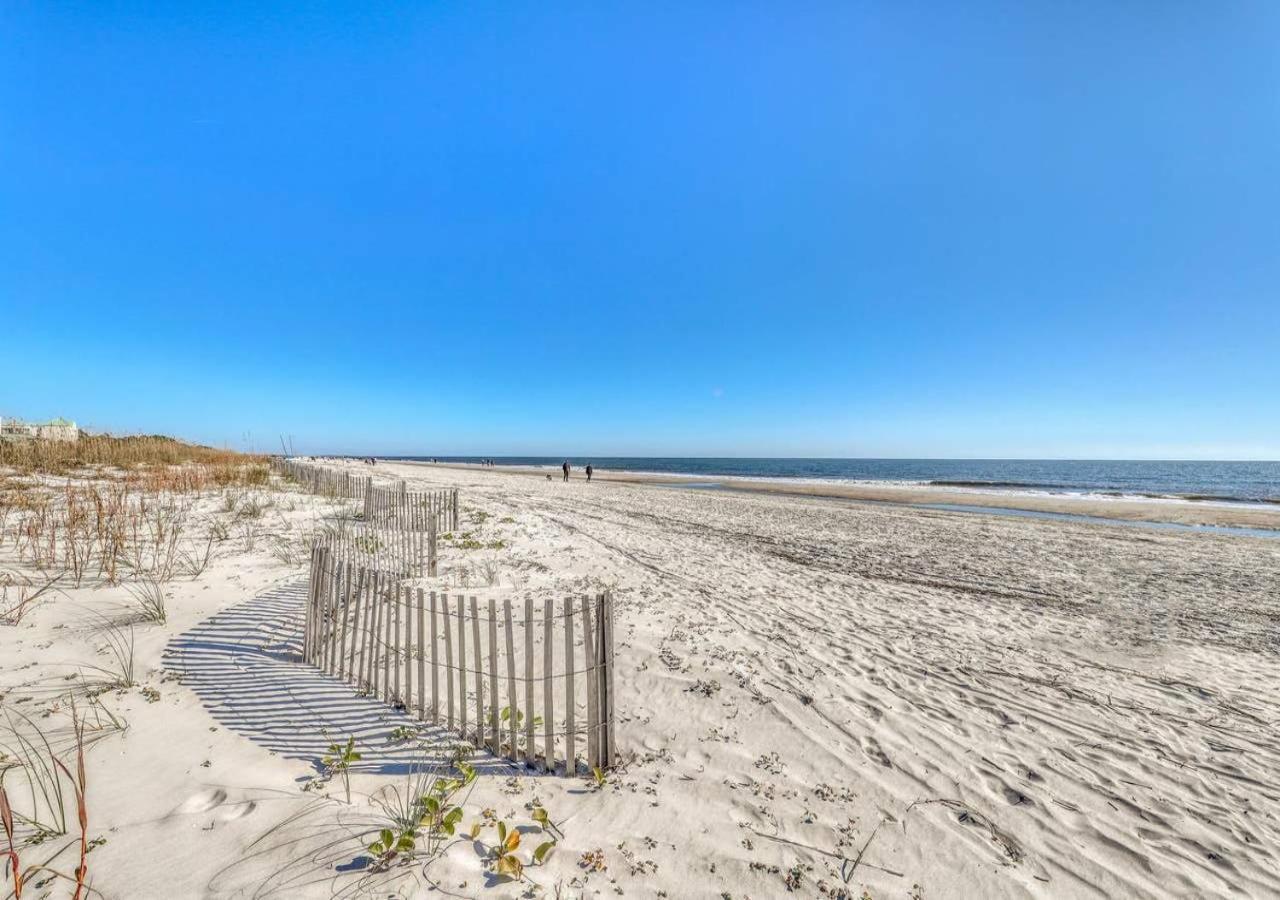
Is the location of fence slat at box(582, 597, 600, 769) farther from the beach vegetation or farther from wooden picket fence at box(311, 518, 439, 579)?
wooden picket fence at box(311, 518, 439, 579)

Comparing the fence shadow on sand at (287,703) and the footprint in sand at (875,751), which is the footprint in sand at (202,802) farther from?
the footprint in sand at (875,751)

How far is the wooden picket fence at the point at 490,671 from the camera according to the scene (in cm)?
368

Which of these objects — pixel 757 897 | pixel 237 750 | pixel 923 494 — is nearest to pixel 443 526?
pixel 237 750

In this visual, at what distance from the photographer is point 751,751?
4121mm

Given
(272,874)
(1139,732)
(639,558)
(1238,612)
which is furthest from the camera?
(639,558)

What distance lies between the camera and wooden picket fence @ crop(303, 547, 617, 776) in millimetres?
3680

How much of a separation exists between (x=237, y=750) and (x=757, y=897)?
3886 millimetres

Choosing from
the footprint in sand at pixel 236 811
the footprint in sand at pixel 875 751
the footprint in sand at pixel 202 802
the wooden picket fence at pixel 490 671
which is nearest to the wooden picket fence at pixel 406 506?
the wooden picket fence at pixel 490 671

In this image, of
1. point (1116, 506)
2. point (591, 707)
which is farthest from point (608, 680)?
point (1116, 506)

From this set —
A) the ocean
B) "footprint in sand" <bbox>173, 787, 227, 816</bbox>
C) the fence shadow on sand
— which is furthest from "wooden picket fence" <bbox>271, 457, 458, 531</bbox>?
the ocean

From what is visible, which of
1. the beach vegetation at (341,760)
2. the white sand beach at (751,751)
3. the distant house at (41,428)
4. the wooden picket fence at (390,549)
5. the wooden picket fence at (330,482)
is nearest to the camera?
the white sand beach at (751,751)

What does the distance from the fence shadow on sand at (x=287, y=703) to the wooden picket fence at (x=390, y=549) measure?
2205 mm

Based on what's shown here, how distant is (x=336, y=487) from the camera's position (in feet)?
56.0

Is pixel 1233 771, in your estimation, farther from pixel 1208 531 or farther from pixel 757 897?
pixel 1208 531
